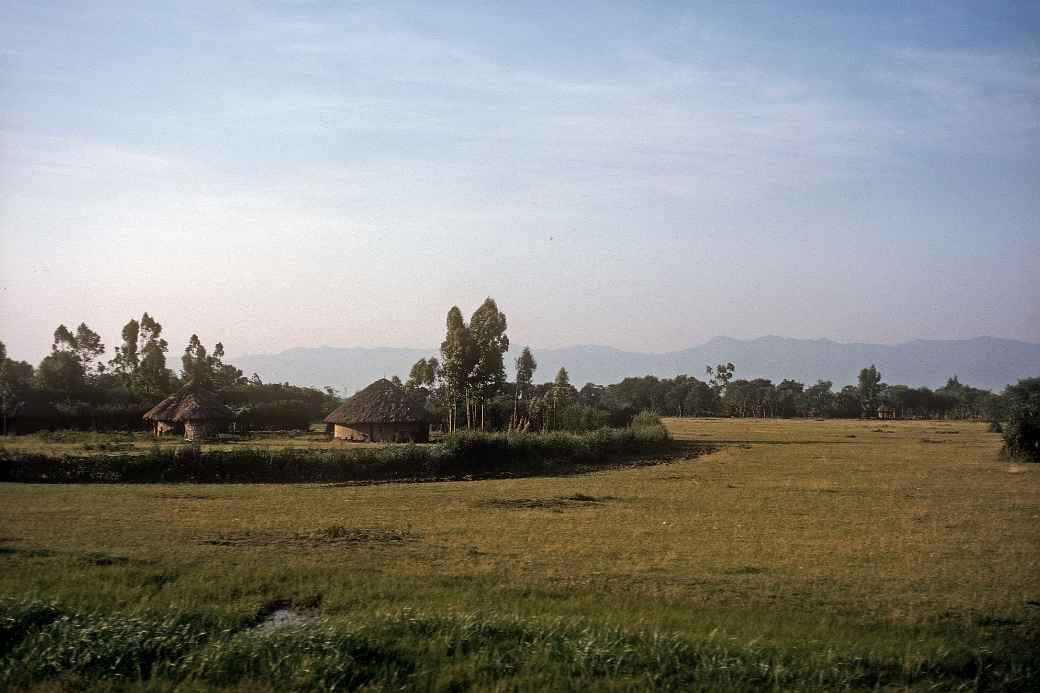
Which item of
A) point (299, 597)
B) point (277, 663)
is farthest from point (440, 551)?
point (277, 663)

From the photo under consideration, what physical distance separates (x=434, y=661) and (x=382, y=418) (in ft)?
132

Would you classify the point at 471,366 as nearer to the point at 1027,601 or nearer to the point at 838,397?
the point at 1027,601

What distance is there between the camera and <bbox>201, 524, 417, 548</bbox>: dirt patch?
15.0 meters

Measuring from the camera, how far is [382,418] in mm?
47250

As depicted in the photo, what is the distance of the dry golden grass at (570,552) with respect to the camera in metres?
10.2

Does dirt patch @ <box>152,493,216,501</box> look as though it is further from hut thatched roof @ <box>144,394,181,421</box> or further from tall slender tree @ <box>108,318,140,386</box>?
tall slender tree @ <box>108,318,140,386</box>

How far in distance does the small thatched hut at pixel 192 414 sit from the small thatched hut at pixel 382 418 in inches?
307

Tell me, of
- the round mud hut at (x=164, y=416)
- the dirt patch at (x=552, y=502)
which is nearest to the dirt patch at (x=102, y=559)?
the dirt patch at (x=552, y=502)

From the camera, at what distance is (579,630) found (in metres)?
8.52

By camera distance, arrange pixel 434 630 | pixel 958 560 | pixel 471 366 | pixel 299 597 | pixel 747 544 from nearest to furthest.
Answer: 1. pixel 434 630
2. pixel 299 597
3. pixel 958 560
4. pixel 747 544
5. pixel 471 366

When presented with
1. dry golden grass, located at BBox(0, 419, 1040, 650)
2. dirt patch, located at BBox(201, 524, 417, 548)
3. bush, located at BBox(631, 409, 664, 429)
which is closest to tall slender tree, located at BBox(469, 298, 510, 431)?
bush, located at BBox(631, 409, 664, 429)

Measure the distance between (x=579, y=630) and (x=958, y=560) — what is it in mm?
9152

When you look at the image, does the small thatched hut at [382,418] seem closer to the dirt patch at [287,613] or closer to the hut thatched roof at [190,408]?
the hut thatched roof at [190,408]

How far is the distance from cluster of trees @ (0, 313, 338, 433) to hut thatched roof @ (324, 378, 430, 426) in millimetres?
12140
